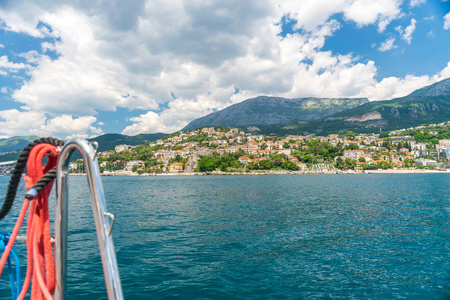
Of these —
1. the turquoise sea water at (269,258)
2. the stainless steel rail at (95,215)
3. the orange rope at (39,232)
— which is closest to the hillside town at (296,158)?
the turquoise sea water at (269,258)

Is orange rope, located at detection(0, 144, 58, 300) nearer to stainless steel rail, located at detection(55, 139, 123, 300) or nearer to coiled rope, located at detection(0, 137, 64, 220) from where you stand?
coiled rope, located at detection(0, 137, 64, 220)

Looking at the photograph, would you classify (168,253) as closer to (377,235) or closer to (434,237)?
(377,235)

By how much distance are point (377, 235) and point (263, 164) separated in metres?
101

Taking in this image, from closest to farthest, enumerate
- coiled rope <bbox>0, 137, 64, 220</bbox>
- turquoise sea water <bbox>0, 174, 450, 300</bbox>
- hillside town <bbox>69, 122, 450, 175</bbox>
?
1. coiled rope <bbox>0, 137, 64, 220</bbox>
2. turquoise sea water <bbox>0, 174, 450, 300</bbox>
3. hillside town <bbox>69, 122, 450, 175</bbox>

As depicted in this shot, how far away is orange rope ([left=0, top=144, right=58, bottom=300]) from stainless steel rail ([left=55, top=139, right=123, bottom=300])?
174 mm

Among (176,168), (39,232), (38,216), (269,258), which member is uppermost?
(38,216)

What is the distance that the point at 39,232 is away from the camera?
7.13 ft

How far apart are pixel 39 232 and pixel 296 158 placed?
413 feet

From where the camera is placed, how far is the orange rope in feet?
6.97

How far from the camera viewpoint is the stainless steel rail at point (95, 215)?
1773 mm

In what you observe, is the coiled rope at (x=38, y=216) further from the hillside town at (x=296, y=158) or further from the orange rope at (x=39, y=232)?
the hillside town at (x=296, y=158)

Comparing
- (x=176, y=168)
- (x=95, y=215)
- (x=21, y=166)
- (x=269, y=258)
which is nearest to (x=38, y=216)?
(x=21, y=166)

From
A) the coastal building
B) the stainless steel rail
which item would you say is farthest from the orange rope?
the coastal building

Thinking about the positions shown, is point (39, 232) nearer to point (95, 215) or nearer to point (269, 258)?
point (95, 215)
